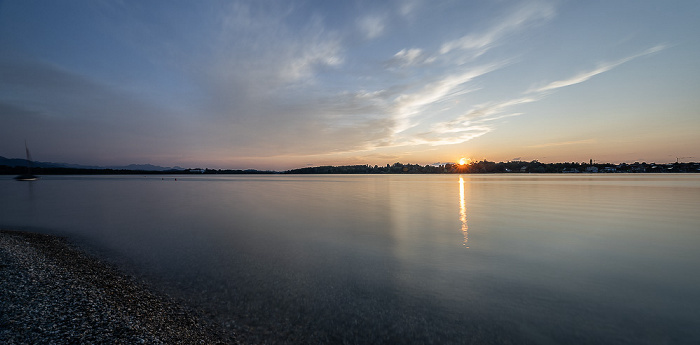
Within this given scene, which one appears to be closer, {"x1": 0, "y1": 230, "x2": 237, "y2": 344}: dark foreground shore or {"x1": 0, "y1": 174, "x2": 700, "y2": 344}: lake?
{"x1": 0, "y1": 230, "x2": 237, "y2": 344}: dark foreground shore

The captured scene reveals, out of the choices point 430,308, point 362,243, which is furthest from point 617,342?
point 362,243

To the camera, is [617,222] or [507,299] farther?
[617,222]

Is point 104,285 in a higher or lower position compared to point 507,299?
higher

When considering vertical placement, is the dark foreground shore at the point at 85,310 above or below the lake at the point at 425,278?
above

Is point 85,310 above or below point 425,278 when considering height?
above

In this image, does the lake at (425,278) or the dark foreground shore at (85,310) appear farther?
the lake at (425,278)

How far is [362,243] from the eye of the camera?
658 inches

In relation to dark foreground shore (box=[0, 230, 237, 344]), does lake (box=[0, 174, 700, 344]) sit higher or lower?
lower

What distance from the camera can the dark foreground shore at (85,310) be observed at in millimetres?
6152

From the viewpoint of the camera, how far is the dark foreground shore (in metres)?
6.15

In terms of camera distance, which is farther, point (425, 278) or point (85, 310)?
point (425, 278)

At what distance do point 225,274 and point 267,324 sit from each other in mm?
4766

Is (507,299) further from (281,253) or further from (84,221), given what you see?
(84,221)

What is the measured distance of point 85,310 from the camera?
7.27 m
